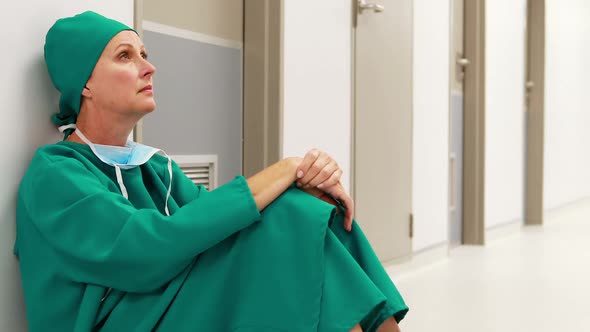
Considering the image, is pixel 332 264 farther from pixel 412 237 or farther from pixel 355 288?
pixel 412 237

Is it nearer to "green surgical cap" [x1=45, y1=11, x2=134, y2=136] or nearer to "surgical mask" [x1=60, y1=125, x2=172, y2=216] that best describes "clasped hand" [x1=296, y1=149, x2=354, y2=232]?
"surgical mask" [x1=60, y1=125, x2=172, y2=216]

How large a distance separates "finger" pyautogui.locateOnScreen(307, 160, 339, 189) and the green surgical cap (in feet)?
1.66

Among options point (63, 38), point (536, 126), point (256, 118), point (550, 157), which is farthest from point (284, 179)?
point (550, 157)

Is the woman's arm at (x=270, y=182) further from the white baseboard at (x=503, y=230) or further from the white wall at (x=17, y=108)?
the white baseboard at (x=503, y=230)

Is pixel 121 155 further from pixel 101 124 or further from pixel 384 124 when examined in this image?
pixel 384 124

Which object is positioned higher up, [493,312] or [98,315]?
[98,315]

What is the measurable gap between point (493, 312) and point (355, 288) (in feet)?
4.99

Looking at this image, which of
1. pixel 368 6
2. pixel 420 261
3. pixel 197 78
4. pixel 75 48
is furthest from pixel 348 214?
pixel 420 261

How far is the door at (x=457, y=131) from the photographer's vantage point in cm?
449

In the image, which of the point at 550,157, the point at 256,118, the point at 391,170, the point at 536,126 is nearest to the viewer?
the point at 256,118

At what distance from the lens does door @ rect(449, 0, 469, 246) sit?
A: 4.49 m

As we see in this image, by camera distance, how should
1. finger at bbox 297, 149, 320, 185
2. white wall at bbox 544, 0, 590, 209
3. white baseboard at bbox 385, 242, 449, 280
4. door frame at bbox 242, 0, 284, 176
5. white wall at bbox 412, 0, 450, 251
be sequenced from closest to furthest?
finger at bbox 297, 149, 320, 185, door frame at bbox 242, 0, 284, 176, white baseboard at bbox 385, 242, 449, 280, white wall at bbox 412, 0, 450, 251, white wall at bbox 544, 0, 590, 209

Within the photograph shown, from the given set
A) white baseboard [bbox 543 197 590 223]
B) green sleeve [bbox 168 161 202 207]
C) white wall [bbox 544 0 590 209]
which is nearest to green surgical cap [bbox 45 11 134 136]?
green sleeve [bbox 168 161 202 207]

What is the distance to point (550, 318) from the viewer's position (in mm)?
2600
